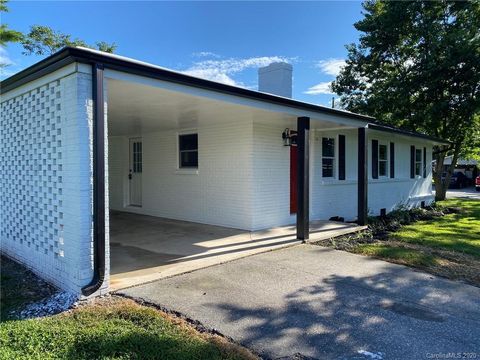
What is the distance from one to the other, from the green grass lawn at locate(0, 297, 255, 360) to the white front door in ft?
28.1

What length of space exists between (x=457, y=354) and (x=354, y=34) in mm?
19551

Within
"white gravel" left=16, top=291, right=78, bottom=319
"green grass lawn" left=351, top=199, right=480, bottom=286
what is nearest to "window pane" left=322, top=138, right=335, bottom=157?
"green grass lawn" left=351, top=199, right=480, bottom=286

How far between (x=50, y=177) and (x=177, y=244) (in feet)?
9.74

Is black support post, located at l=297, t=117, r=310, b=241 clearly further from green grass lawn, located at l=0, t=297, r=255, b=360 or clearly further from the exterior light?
green grass lawn, located at l=0, t=297, r=255, b=360

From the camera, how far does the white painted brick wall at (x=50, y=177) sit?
4258mm

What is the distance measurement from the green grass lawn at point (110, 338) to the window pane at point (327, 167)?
796 cm

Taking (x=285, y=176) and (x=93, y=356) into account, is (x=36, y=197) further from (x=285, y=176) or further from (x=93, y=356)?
(x=285, y=176)

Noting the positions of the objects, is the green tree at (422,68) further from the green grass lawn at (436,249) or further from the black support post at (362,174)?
the black support post at (362,174)

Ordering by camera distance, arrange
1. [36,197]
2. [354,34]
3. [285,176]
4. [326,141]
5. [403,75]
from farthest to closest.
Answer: [354,34], [403,75], [326,141], [285,176], [36,197]

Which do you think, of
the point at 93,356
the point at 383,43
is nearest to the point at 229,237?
the point at 93,356

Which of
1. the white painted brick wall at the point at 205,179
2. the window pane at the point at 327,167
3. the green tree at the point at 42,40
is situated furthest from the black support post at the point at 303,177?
the green tree at the point at 42,40

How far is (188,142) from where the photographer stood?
1038 cm

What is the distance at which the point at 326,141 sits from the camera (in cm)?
1095

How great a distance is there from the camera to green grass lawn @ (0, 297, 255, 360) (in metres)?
3.12
